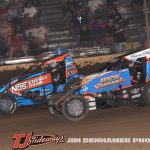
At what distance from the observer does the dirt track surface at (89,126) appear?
6211 millimetres

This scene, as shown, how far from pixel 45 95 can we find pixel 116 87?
2006 millimetres

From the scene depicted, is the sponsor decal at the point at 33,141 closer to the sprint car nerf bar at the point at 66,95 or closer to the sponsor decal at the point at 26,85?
the sprint car nerf bar at the point at 66,95

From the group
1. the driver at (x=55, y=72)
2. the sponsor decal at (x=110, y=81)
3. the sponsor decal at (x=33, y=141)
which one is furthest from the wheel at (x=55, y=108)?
the sponsor decal at (x=33, y=141)

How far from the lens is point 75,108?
806 cm

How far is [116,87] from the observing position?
849cm

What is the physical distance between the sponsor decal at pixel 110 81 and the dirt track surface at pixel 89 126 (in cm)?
63

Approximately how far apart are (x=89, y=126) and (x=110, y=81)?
1189 millimetres

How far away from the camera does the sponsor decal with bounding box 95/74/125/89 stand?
27.5 feet

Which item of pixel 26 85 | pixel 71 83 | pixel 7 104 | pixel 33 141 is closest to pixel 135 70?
pixel 71 83

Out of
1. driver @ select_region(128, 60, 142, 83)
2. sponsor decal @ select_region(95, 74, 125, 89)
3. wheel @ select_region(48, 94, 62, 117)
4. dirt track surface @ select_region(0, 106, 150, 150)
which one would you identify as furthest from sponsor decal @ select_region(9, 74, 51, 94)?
driver @ select_region(128, 60, 142, 83)

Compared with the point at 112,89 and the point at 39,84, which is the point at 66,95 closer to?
the point at 112,89

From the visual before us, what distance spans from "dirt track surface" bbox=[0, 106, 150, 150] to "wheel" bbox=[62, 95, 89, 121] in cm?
13

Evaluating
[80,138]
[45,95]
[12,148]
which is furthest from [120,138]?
[45,95]

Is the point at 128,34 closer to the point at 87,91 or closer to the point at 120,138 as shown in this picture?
the point at 87,91
